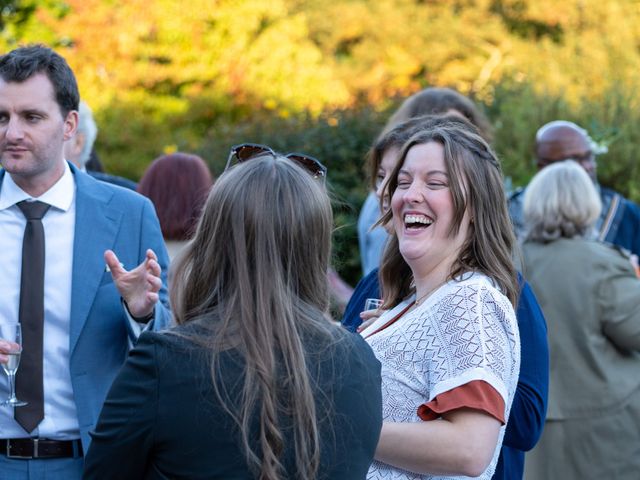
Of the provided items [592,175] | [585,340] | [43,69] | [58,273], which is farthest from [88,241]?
[592,175]

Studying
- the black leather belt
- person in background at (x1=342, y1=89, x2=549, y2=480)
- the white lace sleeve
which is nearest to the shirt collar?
the black leather belt

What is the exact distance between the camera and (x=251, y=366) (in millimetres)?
2084

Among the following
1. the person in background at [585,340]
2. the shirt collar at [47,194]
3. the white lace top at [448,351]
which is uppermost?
the shirt collar at [47,194]

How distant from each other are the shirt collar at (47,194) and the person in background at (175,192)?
1.67 metres

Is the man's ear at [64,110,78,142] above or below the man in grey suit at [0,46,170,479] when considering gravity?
above

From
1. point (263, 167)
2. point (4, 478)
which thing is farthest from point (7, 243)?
point (263, 167)

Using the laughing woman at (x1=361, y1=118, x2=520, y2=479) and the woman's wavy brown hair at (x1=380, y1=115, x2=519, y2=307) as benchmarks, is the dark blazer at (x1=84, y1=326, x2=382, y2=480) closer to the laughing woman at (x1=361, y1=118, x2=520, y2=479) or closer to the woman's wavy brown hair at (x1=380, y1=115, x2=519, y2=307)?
the laughing woman at (x1=361, y1=118, x2=520, y2=479)

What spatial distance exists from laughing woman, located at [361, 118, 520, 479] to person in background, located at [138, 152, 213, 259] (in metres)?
2.47

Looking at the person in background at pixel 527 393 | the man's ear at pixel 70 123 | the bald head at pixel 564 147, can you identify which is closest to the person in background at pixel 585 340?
the bald head at pixel 564 147

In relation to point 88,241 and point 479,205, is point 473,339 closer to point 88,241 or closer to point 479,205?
point 479,205

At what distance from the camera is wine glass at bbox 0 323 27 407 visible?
3.15 m

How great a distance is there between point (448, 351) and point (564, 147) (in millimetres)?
4148

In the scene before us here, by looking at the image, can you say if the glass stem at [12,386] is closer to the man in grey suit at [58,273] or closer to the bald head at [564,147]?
the man in grey suit at [58,273]

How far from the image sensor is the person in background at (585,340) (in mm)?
5113
